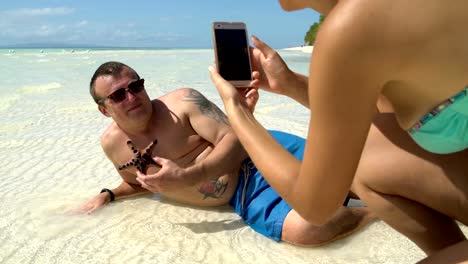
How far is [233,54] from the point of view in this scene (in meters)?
2.13

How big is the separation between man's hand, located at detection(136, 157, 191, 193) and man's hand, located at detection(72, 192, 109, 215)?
2.40 ft

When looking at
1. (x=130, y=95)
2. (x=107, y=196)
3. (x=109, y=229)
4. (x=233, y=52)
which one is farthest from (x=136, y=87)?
(x=233, y=52)

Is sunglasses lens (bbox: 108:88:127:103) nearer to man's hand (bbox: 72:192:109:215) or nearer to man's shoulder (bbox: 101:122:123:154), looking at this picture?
man's shoulder (bbox: 101:122:123:154)

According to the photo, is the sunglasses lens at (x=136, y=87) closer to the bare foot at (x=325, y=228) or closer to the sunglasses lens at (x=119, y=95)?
the sunglasses lens at (x=119, y=95)

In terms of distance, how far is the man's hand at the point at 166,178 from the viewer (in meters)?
2.47

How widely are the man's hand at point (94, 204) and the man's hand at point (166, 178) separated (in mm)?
731

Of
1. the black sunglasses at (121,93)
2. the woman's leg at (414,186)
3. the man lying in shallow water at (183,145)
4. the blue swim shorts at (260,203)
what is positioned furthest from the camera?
the black sunglasses at (121,93)

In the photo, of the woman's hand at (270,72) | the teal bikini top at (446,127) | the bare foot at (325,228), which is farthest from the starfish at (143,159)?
the teal bikini top at (446,127)

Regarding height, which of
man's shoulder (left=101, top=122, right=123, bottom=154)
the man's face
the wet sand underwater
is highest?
the man's face

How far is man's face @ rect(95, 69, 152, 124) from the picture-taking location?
3010mm

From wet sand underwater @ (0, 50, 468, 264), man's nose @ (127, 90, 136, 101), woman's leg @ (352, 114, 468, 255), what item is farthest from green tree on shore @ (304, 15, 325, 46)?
woman's leg @ (352, 114, 468, 255)

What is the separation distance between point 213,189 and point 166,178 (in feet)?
1.87

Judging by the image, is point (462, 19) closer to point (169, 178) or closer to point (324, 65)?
point (324, 65)

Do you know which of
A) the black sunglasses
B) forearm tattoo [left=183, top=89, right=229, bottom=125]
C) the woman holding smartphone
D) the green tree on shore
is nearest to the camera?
the woman holding smartphone
